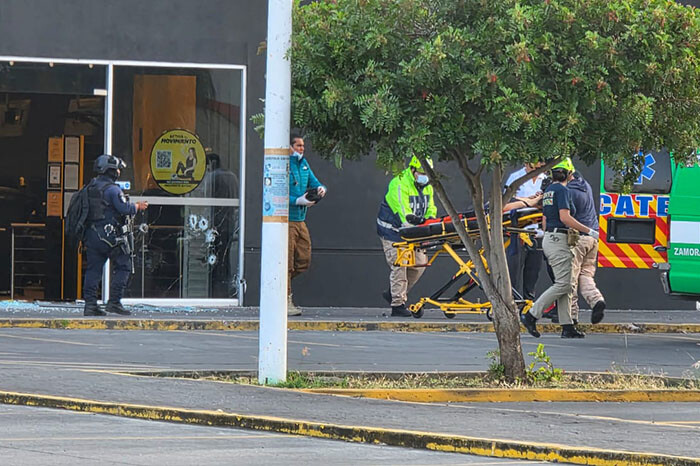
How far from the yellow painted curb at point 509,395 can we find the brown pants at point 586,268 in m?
4.78

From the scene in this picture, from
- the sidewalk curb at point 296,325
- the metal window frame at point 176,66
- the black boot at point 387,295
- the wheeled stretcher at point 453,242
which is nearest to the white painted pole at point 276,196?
the wheeled stretcher at point 453,242

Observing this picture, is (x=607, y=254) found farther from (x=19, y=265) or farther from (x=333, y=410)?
(x=333, y=410)

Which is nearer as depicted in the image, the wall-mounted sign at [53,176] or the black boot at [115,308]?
the black boot at [115,308]

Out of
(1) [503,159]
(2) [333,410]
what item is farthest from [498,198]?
(2) [333,410]

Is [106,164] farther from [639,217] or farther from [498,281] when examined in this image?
[639,217]

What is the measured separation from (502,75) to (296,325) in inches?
279

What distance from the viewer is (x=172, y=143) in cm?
1950

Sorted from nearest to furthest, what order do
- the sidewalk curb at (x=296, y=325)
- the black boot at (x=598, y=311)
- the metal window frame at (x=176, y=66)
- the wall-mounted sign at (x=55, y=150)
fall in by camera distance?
the black boot at (x=598, y=311)
the sidewalk curb at (x=296, y=325)
the metal window frame at (x=176, y=66)
the wall-mounted sign at (x=55, y=150)

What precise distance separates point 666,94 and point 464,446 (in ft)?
12.0

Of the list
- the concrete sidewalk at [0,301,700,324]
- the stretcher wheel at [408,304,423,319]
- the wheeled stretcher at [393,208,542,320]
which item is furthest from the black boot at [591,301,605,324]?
the stretcher wheel at [408,304,423,319]

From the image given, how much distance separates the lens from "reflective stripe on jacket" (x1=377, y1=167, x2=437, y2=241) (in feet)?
57.9

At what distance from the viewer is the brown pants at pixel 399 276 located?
18.0m

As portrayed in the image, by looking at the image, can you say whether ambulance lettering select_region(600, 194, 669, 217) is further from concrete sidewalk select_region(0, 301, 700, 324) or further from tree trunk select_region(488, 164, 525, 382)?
tree trunk select_region(488, 164, 525, 382)

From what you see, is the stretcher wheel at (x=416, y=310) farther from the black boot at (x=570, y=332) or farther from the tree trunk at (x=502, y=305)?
the tree trunk at (x=502, y=305)
